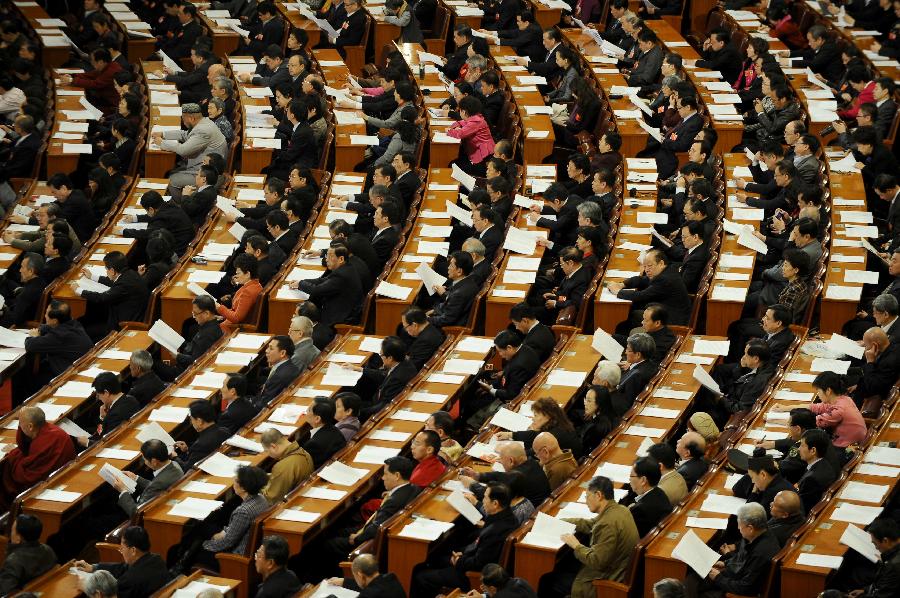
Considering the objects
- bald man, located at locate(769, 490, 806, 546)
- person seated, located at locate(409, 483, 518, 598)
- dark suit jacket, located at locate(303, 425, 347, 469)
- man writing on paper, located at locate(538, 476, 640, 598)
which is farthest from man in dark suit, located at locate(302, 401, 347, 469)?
bald man, located at locate(769, 490, 806, 546)

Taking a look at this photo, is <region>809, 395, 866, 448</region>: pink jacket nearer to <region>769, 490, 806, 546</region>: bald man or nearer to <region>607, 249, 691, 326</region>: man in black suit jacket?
<region>769, 490, 806, 546</region>: bald man

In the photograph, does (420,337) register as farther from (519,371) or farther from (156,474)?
(156,474)

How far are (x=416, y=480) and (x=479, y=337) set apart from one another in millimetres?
1802

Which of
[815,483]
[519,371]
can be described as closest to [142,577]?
[519,371]

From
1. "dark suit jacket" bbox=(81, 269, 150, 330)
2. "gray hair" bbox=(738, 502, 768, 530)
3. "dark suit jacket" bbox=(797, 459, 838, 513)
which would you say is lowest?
"dark suit jacket" bbox=(81, 269, 150, 330)

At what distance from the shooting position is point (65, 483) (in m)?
8.56

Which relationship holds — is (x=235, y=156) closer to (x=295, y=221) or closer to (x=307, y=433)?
(x=295, y=221)

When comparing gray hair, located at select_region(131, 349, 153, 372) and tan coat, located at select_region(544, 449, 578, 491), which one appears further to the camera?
gray hair, located at select_region(131, 349, 153, 372)

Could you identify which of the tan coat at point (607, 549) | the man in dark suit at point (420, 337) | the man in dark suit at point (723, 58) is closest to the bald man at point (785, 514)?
the tan coat at point (607, 549)

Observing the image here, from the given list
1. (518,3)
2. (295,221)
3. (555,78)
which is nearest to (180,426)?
(295,221)

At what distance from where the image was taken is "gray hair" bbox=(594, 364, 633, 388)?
8.98 meters

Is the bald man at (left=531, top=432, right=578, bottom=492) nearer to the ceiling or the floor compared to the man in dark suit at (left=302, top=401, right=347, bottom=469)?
nearer to the ceiling

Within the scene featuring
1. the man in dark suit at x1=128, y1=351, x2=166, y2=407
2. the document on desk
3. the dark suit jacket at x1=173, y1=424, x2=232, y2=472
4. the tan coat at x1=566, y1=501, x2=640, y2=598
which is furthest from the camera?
the man in dark suit at x1=128, y1=351, x2=166, y2=407

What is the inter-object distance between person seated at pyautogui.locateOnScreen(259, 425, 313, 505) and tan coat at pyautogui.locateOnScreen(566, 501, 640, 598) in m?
1.72
